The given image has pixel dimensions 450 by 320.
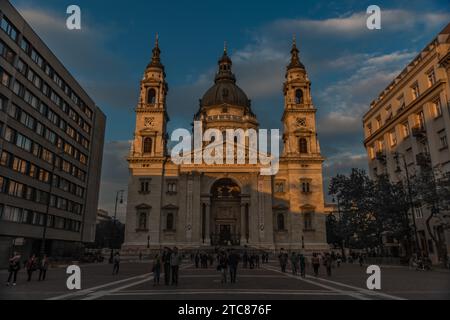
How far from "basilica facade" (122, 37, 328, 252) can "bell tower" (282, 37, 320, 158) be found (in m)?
0.17

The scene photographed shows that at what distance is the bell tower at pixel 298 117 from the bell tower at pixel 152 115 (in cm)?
2159

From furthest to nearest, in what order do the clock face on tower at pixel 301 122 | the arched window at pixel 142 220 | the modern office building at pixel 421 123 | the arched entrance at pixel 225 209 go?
the clock face on tower at pixel 301 122
the arched entrance at pixel 225 209
the arched window at pixel 142 220
the modern office building at pixel 421 123

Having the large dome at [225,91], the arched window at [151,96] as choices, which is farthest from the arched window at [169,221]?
the large dome at [225,91]

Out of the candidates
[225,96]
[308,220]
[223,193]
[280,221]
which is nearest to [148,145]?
[223,193]

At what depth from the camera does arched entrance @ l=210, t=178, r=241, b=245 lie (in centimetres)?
6000

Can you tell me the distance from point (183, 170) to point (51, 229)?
838 inches

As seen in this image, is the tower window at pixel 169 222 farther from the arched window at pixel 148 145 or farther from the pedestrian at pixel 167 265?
the pedestrian at pixel 167 265

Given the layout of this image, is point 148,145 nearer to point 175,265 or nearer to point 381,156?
point 381,156

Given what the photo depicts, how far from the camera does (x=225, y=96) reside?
75.2 m

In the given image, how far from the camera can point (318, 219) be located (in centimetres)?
5678

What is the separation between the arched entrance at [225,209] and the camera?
197 feet
